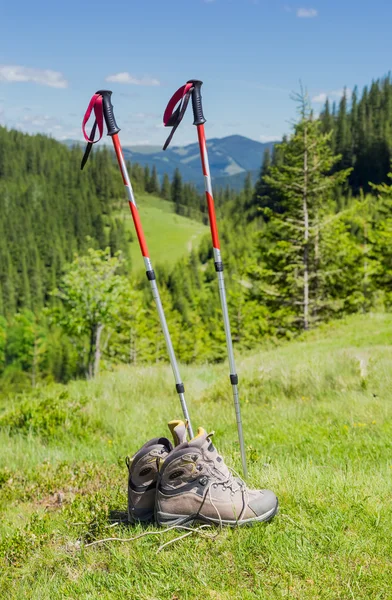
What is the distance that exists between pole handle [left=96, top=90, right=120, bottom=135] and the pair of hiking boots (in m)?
2.35

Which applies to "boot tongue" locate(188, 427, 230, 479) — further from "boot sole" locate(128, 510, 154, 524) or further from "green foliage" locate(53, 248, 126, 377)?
"green foliage" locate(53, 248, 126, 377)

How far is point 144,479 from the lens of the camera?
3.72 metres

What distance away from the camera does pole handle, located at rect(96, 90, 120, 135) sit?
13.0 feet

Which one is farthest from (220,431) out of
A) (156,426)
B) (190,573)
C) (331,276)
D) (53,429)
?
(331,276)

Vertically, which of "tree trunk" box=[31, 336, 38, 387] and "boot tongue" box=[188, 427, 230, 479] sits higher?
"boot tongue" box=[188, 427, 230, 479]

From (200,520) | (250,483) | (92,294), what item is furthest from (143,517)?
(92,294)

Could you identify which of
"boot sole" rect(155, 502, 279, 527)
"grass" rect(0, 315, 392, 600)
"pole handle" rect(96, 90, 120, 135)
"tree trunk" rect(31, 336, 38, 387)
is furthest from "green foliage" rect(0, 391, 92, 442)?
"tree trunk" rect(31, 336, 38, 387)

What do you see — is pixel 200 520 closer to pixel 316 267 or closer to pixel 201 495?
pixel 201 495

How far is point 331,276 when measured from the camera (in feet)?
103

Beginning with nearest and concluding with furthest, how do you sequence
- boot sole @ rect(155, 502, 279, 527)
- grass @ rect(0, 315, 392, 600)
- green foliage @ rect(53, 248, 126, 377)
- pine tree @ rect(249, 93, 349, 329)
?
grass @ rect(0, 315, 392, 600) < boot sole @ rect(155, 502, 279, 527) < pine tree @ rect(249, 93, 349, 329) < green foliage @ rect(53, 248, 126, 377)

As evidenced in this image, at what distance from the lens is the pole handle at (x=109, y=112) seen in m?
3.97

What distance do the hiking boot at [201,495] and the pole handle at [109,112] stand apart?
2427 millimetres

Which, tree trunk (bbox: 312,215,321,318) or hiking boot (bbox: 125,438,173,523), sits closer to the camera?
hiking boot (bbox: 125,438,173,523)

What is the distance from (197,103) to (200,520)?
3130mm
